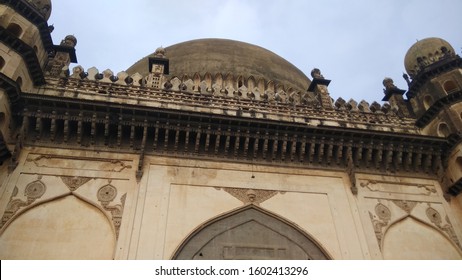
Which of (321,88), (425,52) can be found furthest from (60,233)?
(425,52)

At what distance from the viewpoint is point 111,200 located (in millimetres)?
7457

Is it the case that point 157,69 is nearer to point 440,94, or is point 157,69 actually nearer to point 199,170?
point 199,170

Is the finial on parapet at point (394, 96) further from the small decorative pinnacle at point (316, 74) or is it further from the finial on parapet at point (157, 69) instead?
the finial on parapet at point (157, 69)

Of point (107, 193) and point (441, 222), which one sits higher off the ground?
point (107, 193)

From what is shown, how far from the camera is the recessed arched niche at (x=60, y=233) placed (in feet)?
21.9

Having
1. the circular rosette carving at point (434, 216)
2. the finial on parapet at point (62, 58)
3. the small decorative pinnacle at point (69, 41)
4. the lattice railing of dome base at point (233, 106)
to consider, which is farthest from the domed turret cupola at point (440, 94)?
the small decorative pinnacle at point (69, 41)

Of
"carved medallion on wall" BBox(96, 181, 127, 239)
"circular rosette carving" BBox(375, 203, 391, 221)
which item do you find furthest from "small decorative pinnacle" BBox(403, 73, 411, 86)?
"carved medallion on wall" BBox(96, 181, 127, 239)

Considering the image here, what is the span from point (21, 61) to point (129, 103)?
7.59 feet

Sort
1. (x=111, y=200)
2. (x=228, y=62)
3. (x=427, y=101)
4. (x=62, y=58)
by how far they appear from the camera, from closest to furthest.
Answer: (x=111, y=200) < (x=62, y=58) < (x=427, y=101) < (x=228, y=62)

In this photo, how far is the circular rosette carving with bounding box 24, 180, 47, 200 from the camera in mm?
7242

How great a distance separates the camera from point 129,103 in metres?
8.30

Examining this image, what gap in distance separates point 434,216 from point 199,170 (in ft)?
16.4
